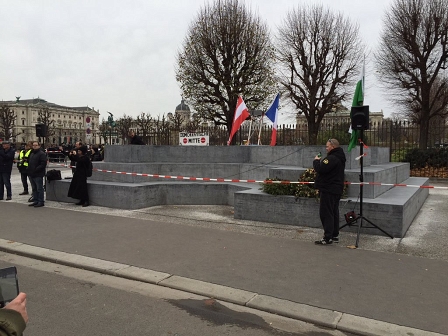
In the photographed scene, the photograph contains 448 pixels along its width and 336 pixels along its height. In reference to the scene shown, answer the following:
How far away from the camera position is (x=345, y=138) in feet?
50.8

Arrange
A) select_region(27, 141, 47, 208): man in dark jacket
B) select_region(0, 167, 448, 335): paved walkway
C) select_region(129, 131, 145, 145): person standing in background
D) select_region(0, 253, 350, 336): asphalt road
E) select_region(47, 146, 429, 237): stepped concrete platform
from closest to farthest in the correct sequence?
select_region(0, 253, 350, 336): asphalt road, select_region(0, 167, 448, 335): paved walkway, select_region(47, 146, 429, 237): stepped concrete platform, select_region(27, 141, 47, 208): man in dark jacket, select_region(129, 131, 145, 145): person standing in background

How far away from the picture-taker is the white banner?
45.6 feet

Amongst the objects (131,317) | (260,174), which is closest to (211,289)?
(131,317)

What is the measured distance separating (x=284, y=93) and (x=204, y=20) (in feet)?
26.2

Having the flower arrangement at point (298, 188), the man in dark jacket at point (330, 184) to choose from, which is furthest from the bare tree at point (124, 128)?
the man in dark jacket at point (330, 184)

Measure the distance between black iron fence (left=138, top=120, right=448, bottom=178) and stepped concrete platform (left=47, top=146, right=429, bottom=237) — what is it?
1.99m

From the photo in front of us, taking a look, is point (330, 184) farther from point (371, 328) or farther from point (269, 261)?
point (371, 328)

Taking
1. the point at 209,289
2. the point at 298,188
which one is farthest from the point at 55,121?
the point at 209,289

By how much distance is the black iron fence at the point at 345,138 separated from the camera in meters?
15.5

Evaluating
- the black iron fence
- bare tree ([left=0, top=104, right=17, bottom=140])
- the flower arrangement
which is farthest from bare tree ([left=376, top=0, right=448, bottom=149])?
bare tree ([left=0, top=104, right=17, bottom=140])

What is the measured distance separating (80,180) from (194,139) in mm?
4536

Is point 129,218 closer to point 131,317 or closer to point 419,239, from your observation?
point 131,317

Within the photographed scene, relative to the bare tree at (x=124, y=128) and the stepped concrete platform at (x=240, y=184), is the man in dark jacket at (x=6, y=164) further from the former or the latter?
the bare tree at (x=124, y=128)

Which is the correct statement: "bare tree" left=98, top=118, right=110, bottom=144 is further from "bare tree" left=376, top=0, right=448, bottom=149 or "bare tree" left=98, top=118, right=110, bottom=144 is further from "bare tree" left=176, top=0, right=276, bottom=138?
"bare tree" left=376, top=0, right=448, bottom=149
